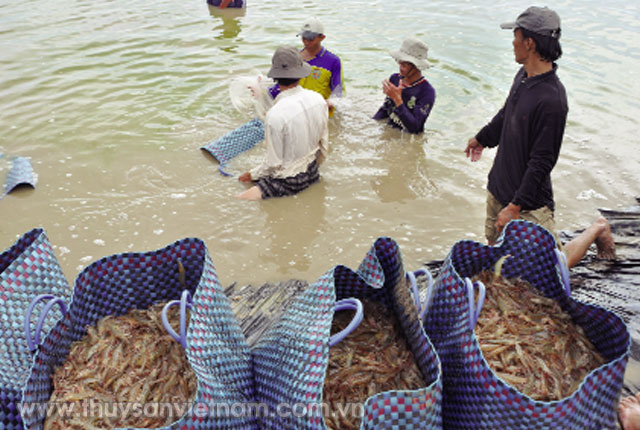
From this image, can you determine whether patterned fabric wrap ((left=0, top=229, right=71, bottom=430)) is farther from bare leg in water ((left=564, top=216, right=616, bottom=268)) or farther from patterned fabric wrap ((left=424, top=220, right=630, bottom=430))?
bare leg in water ((left=564, top=216, right=616, bottom=268))

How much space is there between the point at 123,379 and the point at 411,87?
512 centimetres

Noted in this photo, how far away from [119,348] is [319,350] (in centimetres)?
96

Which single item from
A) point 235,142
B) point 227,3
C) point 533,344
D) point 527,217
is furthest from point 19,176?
point 227,3

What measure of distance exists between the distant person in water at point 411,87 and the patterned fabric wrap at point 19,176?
4.27 metres

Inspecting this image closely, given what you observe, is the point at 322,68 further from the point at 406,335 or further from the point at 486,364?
the point at 486,364

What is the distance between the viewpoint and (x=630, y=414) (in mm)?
2080

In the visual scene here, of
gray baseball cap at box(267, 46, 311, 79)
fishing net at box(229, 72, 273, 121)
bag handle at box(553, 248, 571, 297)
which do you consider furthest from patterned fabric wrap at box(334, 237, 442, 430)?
fishing net at box(229, 72, 273, 121)

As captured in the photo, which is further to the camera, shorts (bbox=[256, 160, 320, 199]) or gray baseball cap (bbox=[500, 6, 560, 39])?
shorts (bbox=[256, 160, 320, 199])

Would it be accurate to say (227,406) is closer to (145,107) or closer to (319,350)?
(319,350)

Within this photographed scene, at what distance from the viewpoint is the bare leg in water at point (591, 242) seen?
3715 millimetres

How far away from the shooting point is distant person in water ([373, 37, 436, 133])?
5.78 meters

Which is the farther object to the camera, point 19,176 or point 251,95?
point 251,95

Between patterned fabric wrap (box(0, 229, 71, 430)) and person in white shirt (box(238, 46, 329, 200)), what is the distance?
9.76 feet

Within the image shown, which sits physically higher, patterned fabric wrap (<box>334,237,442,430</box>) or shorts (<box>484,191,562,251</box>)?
patterned fabric wrap (<box>334,237,442,430</box>)
